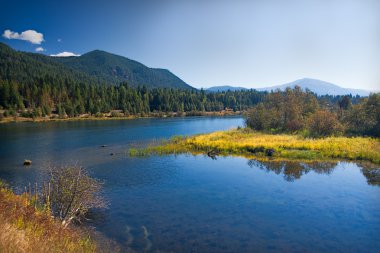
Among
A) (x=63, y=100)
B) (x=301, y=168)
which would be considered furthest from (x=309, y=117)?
(x=63, y=100)

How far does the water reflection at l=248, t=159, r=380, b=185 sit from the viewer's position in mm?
36106

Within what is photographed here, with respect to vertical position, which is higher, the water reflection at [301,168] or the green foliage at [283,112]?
the green foliage at [283,112]

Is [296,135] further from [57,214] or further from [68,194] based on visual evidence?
[57,214]

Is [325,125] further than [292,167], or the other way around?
[325,125]

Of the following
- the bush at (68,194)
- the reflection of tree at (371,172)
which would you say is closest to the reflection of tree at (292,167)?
the reflection of tree at (371,172)

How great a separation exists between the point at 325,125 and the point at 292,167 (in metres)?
27.1

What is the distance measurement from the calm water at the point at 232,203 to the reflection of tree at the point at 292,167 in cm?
14

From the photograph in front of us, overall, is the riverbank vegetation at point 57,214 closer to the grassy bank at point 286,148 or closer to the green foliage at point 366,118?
the grassy bank at point 286,148

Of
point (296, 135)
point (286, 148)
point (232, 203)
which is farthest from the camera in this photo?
point (296, 135)

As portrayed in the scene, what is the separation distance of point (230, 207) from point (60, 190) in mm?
14451

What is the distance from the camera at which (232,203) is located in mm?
26875

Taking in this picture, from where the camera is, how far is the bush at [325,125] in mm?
62094

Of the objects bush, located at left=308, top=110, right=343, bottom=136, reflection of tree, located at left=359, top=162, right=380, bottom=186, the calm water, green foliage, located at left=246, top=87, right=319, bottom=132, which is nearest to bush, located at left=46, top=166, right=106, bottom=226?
the calm water

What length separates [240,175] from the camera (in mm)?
37250
